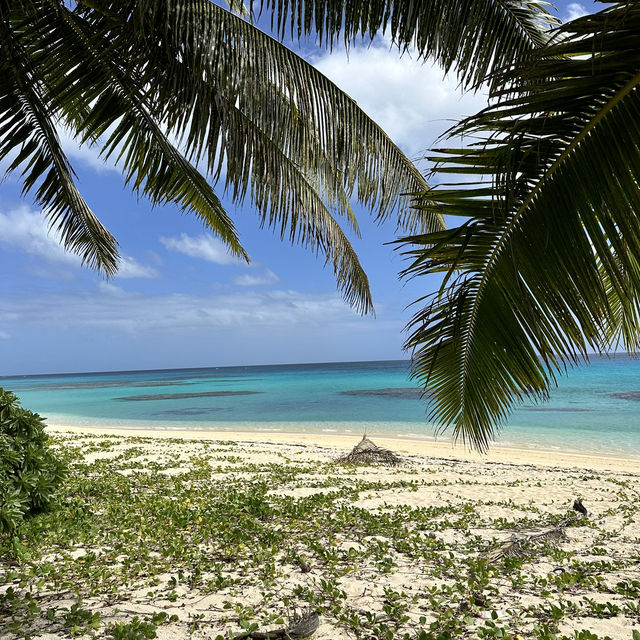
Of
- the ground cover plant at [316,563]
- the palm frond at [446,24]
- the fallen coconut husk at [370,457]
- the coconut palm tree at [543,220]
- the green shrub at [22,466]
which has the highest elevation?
the palm frond at [446,24]

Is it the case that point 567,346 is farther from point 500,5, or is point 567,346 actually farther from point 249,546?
point 249,546

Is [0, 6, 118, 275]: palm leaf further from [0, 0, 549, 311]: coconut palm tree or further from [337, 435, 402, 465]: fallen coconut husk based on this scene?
[337, 435, 402, 465]: fallen coconut husk

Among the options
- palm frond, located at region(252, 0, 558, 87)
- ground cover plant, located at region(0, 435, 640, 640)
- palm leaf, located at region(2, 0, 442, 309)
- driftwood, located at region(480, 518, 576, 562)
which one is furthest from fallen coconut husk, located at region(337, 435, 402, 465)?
palm frond, located at region(252, 0, 558, 87)

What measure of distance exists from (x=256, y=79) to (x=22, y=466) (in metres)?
4.09

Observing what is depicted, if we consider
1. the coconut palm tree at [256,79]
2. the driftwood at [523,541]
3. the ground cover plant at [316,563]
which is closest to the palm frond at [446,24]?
the coconut palm tree at [256,79]

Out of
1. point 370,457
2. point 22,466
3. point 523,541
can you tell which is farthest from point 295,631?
point 370,457

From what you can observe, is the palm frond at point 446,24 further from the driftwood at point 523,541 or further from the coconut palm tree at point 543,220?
the driftwood at point 523,541

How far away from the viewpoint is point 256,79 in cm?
312

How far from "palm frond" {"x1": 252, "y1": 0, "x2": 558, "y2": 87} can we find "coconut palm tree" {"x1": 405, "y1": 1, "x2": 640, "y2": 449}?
47 centimetres

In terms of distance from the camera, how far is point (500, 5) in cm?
220

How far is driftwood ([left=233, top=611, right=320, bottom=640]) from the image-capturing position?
2.76 m

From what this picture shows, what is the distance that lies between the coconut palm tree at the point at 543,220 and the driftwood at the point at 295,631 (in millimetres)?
1566

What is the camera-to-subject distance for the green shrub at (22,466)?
4.19m

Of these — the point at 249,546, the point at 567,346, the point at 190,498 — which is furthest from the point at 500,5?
the point at 190,498
